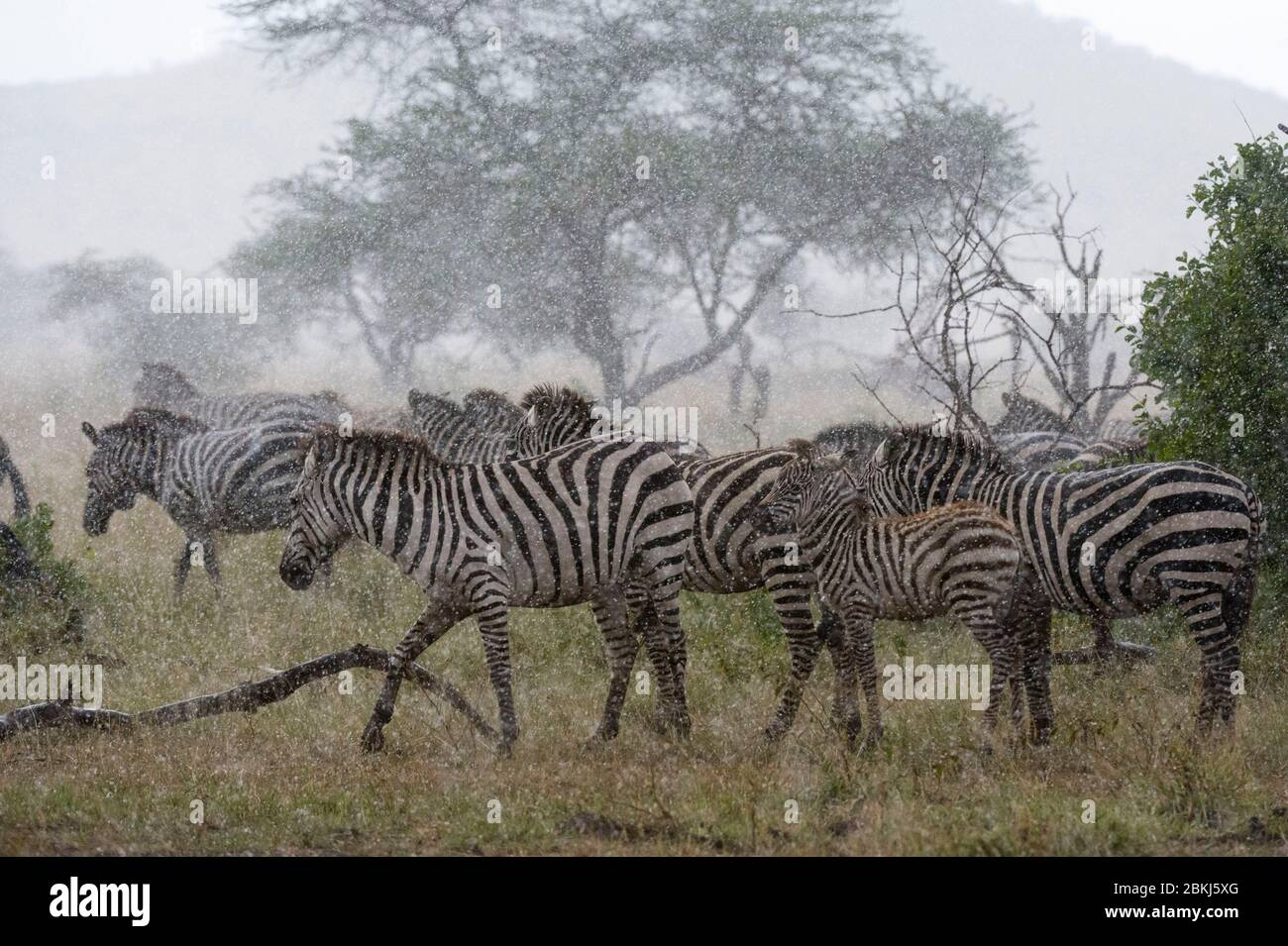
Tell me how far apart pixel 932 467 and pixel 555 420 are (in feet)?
9.29

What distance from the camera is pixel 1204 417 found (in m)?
9.97

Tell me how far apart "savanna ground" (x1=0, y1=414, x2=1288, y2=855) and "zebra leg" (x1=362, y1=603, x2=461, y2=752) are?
0.17 metres

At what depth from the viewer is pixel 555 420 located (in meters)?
10.1

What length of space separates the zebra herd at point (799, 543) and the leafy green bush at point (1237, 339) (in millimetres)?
1533

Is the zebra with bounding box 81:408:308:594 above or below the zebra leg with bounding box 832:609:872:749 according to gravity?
above

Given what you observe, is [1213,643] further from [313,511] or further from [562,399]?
[313,511]

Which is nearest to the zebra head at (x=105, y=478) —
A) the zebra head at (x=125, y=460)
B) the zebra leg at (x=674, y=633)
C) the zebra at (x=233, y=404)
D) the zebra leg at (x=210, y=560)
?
the zebra head at (x=125, y=460)

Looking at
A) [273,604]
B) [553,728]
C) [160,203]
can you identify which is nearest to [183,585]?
[273,604]

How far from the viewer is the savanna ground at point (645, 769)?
23.0 ft

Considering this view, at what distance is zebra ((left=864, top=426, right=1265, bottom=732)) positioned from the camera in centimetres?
827

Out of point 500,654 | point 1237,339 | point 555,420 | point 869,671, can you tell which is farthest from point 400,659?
point 1237,339

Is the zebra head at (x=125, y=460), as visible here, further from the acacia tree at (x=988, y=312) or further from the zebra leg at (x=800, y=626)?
the zebra leg at (x=800, y=626)

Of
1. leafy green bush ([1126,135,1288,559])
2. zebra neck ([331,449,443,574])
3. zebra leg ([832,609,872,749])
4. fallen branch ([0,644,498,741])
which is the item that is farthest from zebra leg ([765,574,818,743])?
leafy green bush ([1126,135,1288,559])

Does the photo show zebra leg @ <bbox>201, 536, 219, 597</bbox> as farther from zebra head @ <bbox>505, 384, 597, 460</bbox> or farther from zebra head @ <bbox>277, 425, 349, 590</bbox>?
zebra head @ <bbox>277, 425, 349, 590</bbox>
